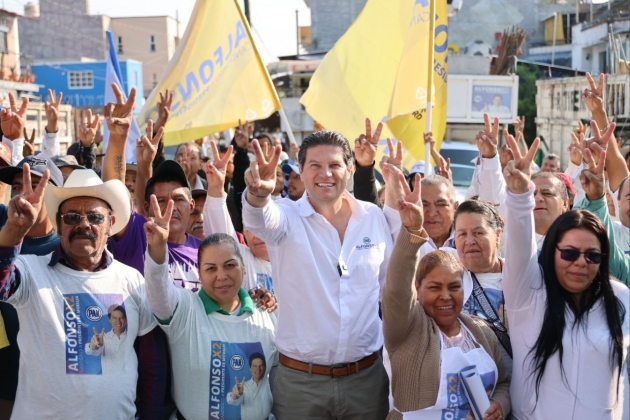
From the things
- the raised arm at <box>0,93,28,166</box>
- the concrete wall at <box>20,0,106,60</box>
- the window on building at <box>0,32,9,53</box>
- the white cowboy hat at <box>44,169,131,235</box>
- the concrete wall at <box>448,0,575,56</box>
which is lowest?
the white cowboy hat at <box>44,169,131,235</box>

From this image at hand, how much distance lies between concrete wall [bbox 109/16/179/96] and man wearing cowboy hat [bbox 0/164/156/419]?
5809 centimetres

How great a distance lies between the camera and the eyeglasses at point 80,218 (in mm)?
3510

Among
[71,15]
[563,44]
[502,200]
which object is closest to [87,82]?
[71,15]

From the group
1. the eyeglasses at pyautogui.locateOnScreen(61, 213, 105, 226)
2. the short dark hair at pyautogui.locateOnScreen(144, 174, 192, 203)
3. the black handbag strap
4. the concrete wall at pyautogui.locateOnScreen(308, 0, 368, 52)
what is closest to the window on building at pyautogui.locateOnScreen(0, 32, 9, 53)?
the concrete wall at pyautogui.locateOnScreen(308, 0, 368, 52)

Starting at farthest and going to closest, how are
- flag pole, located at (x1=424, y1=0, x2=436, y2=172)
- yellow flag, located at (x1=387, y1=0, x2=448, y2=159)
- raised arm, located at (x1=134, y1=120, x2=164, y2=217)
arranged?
yellow flag, located at (x1=387, y1=0, x2=448, y2=159), flag pole, located at (x1=424, y1=0, x2=436, y2=172), raised arm, located at (x1=134, y1=120, x2=164, y2=217)

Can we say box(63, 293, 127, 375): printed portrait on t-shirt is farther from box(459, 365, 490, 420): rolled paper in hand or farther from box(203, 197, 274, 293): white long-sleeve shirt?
box(459, 365, 490, 420): rolled paper in hand

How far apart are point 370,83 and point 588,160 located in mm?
3889

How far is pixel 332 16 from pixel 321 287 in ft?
122

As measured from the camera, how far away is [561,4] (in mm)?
41906

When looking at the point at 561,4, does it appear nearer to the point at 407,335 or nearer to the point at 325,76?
the point at 325,76

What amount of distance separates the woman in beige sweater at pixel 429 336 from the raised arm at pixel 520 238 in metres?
0.25

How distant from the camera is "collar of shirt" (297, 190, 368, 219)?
370 centimetres

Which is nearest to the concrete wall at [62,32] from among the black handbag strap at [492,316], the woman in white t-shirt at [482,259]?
the woman in white t-shirt at [482,259]

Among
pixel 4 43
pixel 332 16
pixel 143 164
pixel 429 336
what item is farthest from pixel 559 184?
pixel 4 43
